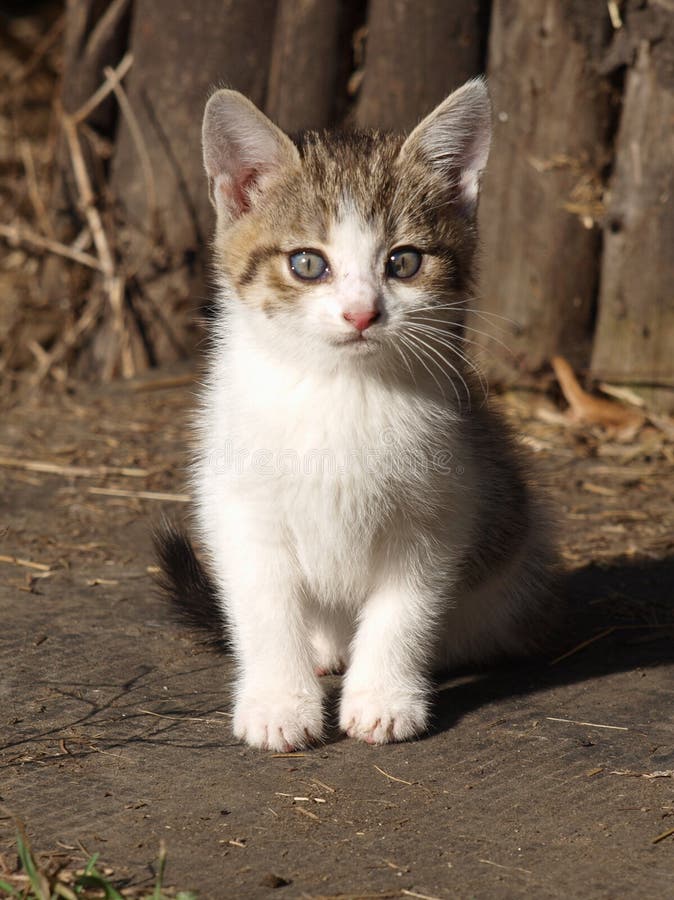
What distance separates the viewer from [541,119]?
16.1 ft

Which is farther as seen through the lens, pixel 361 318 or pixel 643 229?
pixel 643 229

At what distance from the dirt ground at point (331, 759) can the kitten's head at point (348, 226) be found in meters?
0.92

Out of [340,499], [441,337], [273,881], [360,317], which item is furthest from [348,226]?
[273,881]

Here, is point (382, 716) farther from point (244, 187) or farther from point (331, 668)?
point (244, 187)

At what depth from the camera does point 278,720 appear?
2586 mm

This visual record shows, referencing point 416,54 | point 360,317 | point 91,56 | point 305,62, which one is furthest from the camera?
point 91,56

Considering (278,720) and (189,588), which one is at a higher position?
(189,588)

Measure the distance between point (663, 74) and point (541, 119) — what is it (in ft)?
1.74

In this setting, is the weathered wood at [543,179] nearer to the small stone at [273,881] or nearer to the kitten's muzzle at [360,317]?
the kitten's muzzle at [360,317]

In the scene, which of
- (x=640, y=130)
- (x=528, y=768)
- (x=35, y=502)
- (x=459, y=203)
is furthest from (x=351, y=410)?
(x=640, y=130)

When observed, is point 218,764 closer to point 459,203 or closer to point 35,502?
point 459,203

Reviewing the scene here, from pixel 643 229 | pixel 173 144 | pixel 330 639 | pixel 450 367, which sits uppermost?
pixel 173 144

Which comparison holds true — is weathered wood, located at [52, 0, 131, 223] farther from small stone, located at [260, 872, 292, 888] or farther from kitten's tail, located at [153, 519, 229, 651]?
small stone, located at [260, 872, 292, 888]

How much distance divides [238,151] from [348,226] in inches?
17.0
